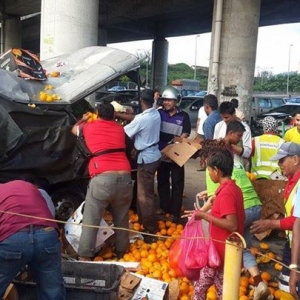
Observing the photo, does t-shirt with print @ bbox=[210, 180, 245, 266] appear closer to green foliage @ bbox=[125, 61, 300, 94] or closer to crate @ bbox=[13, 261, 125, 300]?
crate @ bbox=[13, 261, 125, 300]

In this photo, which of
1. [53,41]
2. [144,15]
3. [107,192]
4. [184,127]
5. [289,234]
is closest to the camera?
[289,234]

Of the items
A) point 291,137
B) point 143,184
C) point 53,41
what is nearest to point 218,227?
point 143,184

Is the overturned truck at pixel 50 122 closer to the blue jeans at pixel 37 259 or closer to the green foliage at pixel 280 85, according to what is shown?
the blue jeans at pixel 37 259

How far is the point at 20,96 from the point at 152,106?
171 centimetres

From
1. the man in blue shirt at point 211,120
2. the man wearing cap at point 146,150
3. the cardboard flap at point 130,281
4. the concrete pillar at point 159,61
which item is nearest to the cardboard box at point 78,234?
the man wearing cap at point 146,150

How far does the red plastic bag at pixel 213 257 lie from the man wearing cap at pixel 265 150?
9.02ft

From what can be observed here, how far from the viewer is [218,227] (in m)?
3.58

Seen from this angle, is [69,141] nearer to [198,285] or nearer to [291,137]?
[198,285]

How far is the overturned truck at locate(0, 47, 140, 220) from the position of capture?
526 cm

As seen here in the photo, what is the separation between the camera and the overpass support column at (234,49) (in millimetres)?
11883

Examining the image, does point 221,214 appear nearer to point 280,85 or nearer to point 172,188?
point 172,188

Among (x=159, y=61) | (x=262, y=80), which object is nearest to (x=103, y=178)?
(x=159, y=61)

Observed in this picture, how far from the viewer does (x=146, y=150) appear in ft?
19.9

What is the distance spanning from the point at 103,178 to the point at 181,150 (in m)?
1.67
